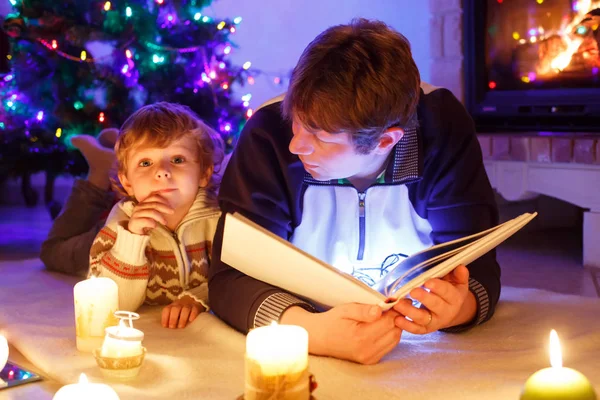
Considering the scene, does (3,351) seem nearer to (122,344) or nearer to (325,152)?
(122,344)

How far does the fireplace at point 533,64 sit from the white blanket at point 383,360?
121 centimetres

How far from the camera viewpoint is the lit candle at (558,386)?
90 centimetres

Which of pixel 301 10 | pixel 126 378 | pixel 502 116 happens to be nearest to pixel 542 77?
pixel 502 116

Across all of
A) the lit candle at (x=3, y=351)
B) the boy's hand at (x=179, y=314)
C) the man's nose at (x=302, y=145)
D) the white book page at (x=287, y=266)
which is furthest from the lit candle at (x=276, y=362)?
the boy's hand at (x=179, y=314)

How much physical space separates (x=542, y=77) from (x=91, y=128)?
5.41ft

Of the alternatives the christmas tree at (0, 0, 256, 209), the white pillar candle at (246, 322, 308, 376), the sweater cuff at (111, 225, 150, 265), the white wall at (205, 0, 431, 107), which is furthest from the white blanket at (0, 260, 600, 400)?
the white wall at (205, 0, 431, 107)

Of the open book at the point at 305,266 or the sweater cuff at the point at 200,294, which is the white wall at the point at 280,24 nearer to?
the sweater cuff at the point at 200,294

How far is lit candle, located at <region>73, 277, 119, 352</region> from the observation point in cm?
134

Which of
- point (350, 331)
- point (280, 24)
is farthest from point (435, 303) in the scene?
point (280, 24)

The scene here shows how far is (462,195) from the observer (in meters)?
1.42

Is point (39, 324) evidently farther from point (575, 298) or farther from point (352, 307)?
point (575, 298)

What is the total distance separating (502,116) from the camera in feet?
9.52

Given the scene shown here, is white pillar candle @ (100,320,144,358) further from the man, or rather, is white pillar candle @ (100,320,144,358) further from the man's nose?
the man's nose

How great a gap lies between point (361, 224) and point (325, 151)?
275mm
